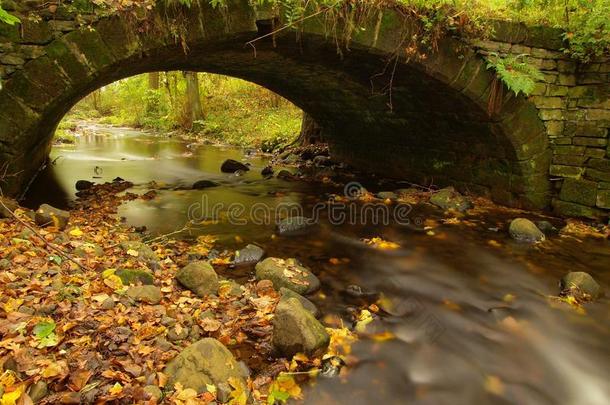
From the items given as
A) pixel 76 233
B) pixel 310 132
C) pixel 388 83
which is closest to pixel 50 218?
pixel 76 233

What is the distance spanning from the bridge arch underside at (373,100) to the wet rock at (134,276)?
7.50ft

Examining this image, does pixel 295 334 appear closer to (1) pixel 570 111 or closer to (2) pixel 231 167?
(1) pixel 570 111

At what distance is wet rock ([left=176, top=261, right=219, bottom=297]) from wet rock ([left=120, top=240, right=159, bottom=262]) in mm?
581

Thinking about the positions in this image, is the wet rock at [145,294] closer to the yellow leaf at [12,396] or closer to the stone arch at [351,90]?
the yellow leaf at [12,396]

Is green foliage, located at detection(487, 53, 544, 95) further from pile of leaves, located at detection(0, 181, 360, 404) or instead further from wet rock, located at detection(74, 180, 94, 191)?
wet rock, located at detection(74, 180, 94, 191)

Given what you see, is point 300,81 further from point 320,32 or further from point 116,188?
point 116,188

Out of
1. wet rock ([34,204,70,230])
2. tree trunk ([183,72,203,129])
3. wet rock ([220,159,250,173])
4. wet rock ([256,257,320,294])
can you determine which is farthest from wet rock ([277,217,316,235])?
tree trunk ([183,72,203,129])

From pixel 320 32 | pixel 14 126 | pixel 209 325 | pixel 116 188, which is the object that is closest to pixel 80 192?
pixel 116 188

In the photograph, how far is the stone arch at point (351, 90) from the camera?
14.6 feet

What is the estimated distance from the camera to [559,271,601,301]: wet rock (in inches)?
158

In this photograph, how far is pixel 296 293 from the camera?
3.76m

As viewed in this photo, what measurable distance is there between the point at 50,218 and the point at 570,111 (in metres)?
7.52

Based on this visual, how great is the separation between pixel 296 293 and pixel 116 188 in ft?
20.6

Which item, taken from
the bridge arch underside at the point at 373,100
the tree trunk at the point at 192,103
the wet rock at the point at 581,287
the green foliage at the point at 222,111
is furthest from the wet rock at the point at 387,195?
the tree trunk at the point at 192,103
